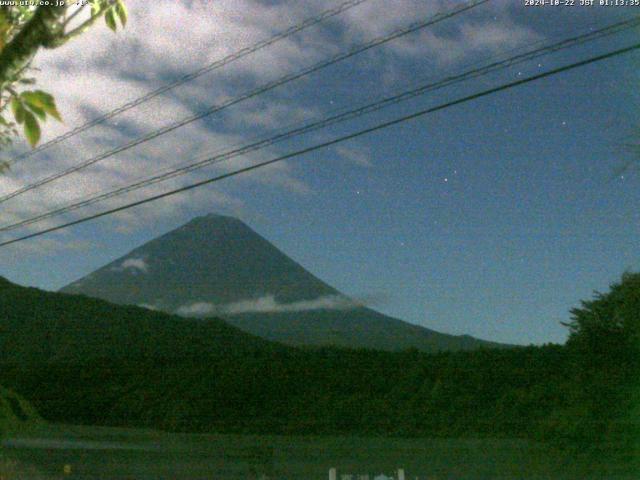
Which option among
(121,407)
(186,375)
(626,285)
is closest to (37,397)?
(121,407)

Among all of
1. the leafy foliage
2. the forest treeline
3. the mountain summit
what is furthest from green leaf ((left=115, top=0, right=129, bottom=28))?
the mountain summit

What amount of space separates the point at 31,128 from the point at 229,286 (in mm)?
92912

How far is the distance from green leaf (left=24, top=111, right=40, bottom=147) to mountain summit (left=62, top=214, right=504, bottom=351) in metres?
25.4

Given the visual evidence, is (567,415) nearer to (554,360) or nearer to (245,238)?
(554,360)

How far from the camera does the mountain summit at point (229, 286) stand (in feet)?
157

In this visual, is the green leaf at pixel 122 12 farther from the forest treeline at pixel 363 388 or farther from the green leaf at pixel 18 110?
the forest treeline at pixel 363 388

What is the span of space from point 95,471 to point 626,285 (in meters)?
13.0

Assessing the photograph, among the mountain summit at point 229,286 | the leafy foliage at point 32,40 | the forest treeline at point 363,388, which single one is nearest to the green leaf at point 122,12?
the leafy foliage at point 32,40

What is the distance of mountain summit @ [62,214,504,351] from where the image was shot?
48000mm

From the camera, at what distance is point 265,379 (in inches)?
494

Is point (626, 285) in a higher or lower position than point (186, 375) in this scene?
higher

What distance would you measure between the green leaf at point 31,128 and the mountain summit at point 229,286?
83.5ft

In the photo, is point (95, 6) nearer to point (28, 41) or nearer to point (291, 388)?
point (28, 41)

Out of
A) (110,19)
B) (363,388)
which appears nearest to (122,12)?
(110,19)
